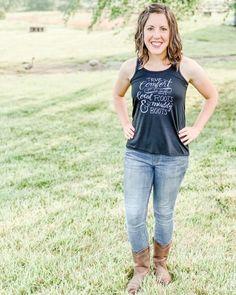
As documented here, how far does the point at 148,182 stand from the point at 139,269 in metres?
0.80

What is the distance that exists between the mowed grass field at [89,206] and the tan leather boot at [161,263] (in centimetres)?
7

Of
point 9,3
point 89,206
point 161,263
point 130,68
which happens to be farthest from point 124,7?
point 9,3

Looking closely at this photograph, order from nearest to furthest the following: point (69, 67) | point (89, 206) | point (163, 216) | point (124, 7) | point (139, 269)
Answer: point (163, 216), point (139, 269), point (89, 206), point (124, 7), point (69, 67)

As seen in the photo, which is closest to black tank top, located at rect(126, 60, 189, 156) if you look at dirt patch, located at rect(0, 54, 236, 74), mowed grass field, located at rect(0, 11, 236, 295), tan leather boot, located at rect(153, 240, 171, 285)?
tan leather boot, located at rect(153, 240, 171, 285)

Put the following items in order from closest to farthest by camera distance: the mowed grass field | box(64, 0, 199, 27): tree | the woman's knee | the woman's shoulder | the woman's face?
the woman's face
the woman's shoulder
the woman's knee
the mowed grass field
box(64, 0, 199, 27): tree

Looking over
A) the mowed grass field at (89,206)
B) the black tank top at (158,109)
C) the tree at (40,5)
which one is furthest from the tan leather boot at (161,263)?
the tree at (40,5)

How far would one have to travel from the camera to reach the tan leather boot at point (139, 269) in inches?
152

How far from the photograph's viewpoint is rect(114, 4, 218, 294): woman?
3.39 meters

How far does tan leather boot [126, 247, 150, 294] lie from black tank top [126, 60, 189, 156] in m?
0.89

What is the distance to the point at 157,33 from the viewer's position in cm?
337

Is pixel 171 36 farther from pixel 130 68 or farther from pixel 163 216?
pixel 163 216

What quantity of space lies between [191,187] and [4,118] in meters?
6.55

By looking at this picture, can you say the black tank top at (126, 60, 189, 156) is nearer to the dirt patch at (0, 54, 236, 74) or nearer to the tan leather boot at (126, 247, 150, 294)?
the tan leather boot at (126, 247, 150, 294)

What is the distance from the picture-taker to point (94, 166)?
7504mm
